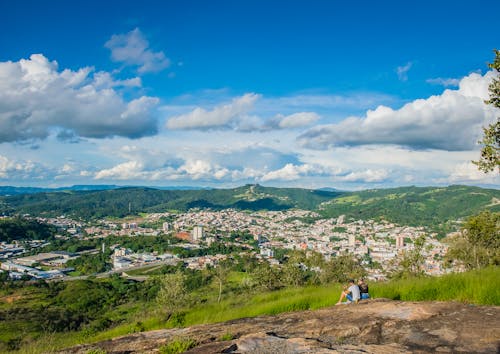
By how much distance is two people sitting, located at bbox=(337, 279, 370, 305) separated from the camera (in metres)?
8.20

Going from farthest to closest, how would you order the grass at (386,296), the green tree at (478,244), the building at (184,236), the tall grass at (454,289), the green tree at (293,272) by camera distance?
the building at (184,236) → the green tree at (293,272) → the green tree at (478,244) → the grass at (386,296) → the tall grass at (454,289)

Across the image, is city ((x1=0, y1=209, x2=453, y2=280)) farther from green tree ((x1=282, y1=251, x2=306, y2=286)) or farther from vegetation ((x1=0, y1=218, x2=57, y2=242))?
green tree ((x1=282, y1=251, x2=306, y2=286))

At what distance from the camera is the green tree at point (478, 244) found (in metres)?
23.8

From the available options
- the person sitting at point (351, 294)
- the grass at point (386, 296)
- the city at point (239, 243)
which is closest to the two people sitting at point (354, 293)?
the person sitting at point (351, 294)

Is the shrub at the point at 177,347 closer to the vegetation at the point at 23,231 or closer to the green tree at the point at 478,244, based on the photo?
the green tree at the point at 478,244

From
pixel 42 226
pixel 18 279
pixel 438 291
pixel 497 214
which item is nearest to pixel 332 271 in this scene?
pixel 497 214

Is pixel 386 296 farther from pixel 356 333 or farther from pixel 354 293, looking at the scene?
pixel 356 333

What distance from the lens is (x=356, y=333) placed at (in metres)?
4.76

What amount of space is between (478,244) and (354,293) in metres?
21.8

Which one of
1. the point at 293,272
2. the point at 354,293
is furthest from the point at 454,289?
the point at 293,272

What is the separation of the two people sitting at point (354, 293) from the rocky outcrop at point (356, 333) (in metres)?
1.84

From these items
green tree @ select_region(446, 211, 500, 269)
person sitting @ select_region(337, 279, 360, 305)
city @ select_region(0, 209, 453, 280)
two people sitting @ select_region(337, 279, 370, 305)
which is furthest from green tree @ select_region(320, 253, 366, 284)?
person sitting @ select_region(337, 279, 360, 305)

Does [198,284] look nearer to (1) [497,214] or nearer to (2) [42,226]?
(1) [497,214]

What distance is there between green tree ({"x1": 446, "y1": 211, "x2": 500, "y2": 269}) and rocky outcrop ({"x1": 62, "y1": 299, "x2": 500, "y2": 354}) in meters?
22.1
